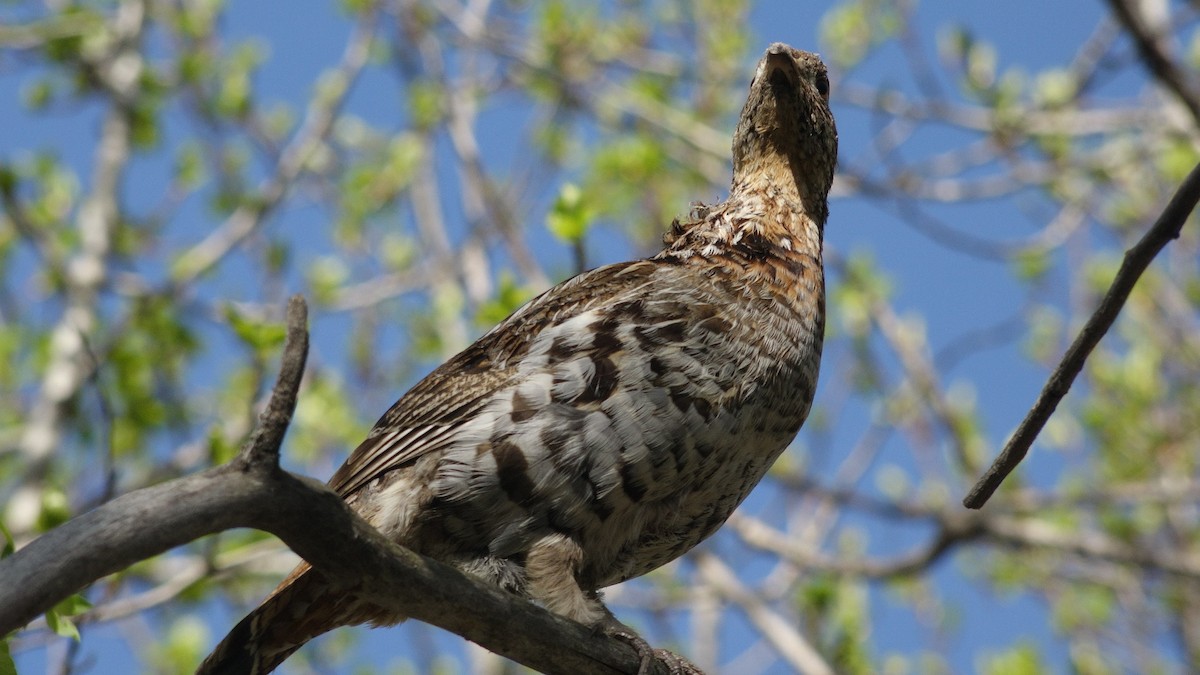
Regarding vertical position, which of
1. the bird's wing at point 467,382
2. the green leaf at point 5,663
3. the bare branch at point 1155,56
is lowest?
the green leaf at point 5,663

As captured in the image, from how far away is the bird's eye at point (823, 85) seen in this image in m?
5.38

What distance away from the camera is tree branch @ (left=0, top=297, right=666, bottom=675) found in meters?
2.39

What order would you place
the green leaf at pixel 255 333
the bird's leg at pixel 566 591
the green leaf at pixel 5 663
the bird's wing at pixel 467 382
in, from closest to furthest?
1. the green leaf at pixel 5 663
2. the bird's leg at pixel 566 591
3. the bird's wing at pixel 467 382
4. the green leaf at pixel 255 333

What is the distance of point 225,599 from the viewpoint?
9914mm

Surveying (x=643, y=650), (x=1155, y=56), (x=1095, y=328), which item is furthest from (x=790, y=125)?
(x=643, y=650)

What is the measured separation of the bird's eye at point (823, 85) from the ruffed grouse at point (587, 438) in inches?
41.3

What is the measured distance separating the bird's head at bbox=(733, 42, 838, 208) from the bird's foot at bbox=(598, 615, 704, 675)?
2.04 metres

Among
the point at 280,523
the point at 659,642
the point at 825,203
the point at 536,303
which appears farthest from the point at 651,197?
the point at 280,523

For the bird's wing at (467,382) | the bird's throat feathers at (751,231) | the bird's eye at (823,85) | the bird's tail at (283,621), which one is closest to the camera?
the bird's tail at (283,621)

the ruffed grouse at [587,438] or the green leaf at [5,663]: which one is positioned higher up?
the ruffed grouse at [587,438]

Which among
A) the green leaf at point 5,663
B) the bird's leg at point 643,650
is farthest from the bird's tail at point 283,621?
the green leaf at point 5,663

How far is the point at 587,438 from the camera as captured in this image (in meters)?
4.00

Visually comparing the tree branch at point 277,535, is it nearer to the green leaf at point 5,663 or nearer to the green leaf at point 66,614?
the green leaf at point 5,663

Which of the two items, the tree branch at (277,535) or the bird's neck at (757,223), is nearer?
the tree branch at (277,535)
